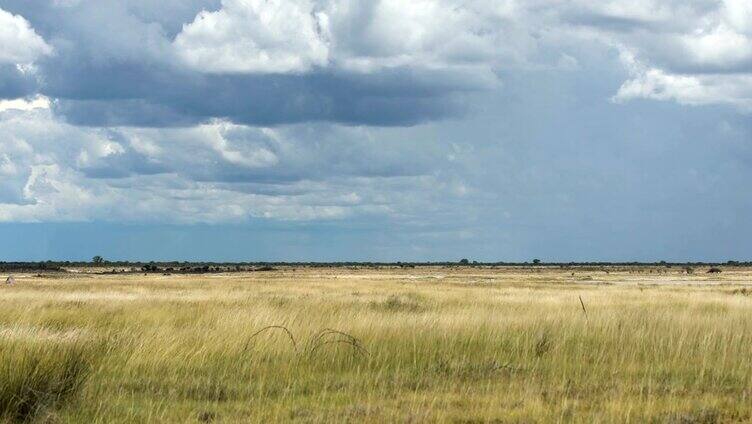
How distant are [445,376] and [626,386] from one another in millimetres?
2703

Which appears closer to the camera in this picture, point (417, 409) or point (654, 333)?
point (417, 409)

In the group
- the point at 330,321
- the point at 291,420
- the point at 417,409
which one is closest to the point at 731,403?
the point at 417,409

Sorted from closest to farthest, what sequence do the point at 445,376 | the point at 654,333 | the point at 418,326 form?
the point at 445,376
the point at 654,333
the point at 418,326

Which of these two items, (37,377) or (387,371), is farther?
(387,371)

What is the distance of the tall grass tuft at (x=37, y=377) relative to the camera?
1004 centimetres

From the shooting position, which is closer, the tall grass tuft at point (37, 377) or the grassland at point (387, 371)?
the tall grass tuft at point (37, 377)

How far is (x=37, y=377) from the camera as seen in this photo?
1069cm

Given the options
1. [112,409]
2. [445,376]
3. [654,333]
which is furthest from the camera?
[654,333]

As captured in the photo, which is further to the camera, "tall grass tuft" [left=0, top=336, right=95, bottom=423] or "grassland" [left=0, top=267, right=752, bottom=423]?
"grassland" [left=0, top=267, right=752, bottom=423]

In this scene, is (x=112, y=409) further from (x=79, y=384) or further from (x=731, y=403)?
(x=731, y=403)

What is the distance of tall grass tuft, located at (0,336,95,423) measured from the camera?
10039mm

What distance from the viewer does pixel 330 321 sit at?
789 inches

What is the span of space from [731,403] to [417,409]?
4.07m

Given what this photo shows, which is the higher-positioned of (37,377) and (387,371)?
(37,377)
